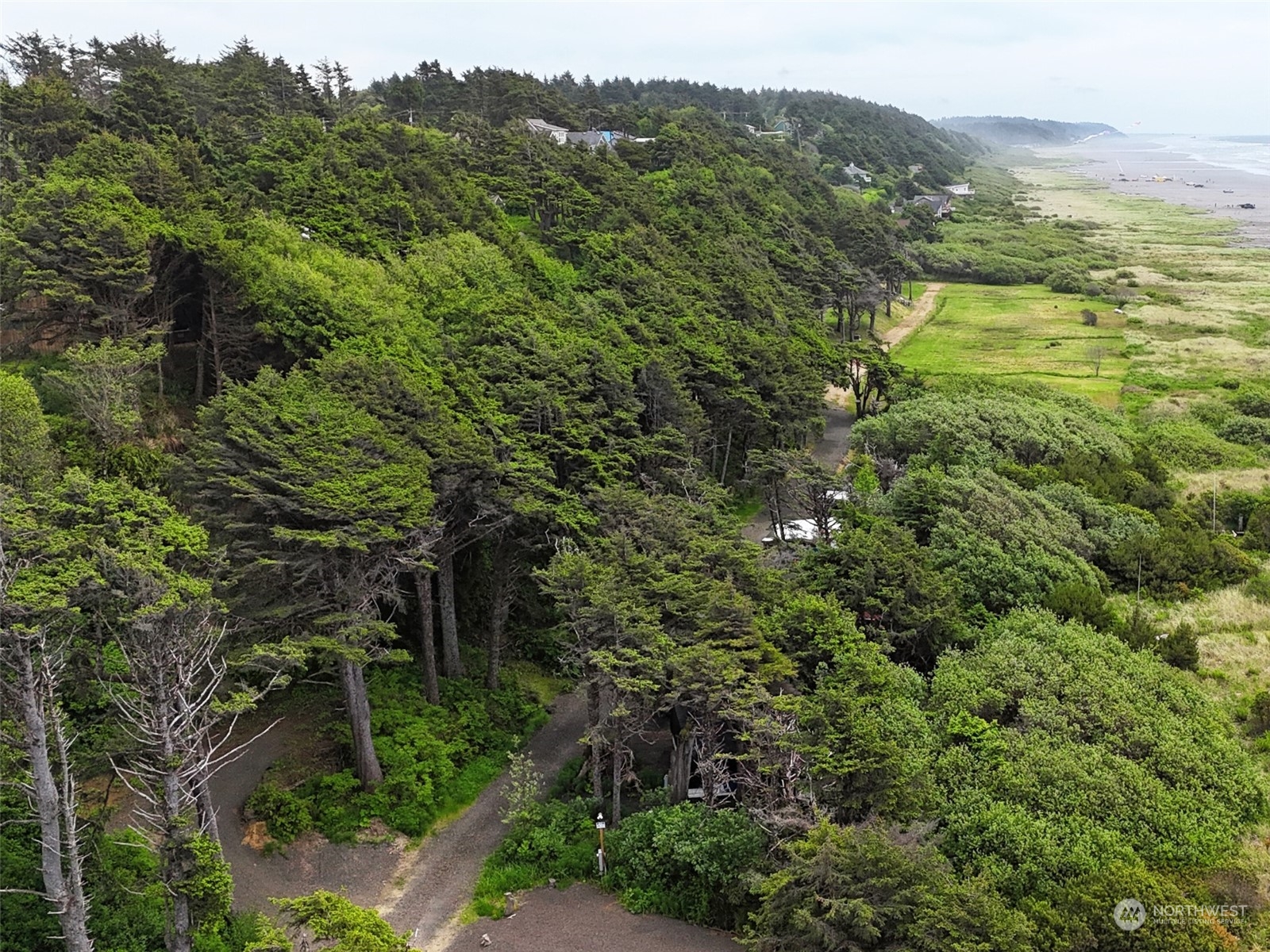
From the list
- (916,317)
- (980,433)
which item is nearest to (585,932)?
(980,433)

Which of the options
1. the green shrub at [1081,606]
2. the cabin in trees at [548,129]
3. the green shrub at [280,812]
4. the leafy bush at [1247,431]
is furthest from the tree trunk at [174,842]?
the cabin in trees at [548,129]

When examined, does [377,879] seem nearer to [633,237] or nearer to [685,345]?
[685,345]

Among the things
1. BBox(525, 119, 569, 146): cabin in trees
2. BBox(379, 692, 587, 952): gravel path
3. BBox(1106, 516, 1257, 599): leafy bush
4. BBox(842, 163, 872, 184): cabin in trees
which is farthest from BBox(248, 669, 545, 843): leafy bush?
BBox(842, 163, 872, 184): cabin in trees

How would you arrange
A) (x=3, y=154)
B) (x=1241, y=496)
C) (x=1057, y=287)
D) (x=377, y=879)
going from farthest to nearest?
(x=1057, y=287) → (x=1241, y=496) → (x=3, y=154) → (x=377, y=879)

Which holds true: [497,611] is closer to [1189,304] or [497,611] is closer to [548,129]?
[548,129]

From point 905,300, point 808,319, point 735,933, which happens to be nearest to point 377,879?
→ point 735,933

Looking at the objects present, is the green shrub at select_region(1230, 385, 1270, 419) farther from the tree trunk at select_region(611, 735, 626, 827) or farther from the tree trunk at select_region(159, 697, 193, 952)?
the tree trunk at select_region(159, 697, 193, 952)

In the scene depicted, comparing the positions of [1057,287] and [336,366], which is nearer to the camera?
[336,366]
